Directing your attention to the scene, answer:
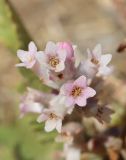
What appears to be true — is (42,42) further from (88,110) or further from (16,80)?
(88,110)

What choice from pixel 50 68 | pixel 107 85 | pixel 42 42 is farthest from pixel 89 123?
pixel 42 42

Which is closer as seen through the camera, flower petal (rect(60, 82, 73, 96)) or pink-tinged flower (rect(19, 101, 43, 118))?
flower petal (rect(60, 82, 73, 96))

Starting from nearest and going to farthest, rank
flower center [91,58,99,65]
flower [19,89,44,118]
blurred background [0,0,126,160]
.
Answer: flower center [91,58,99,65]
flower [19,89,44,118]
blurred background [0,0,126,160]

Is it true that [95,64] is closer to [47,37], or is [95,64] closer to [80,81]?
[80,81]

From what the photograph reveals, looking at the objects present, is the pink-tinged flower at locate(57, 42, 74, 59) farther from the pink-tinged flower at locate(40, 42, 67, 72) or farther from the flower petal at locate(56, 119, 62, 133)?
the flower petal at locate(56, 119, 62, 133)

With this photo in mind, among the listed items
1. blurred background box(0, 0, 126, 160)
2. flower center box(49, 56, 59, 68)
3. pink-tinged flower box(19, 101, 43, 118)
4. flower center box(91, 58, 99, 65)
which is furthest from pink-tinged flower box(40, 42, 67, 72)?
blurred background box(0, 0, 126, 160)

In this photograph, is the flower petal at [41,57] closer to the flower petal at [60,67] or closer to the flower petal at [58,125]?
the flower petal at [60,67]

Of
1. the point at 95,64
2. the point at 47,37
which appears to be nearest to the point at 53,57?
the point at 95,64
